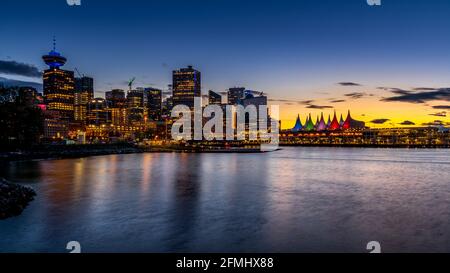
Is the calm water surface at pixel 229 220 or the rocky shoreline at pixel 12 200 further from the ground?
the rocky shoreline at pixel 12 200

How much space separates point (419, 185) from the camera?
1427 inches

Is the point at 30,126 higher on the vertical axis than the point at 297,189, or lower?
higher

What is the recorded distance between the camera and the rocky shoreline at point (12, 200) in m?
19.2

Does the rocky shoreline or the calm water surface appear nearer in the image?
the calm water surface

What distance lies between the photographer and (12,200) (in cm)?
2108

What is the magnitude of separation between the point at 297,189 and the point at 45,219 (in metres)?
21.9

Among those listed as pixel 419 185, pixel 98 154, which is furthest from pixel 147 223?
pixel 98 154

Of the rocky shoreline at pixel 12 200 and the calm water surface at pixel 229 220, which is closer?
the calm water surface at pixel 229 220

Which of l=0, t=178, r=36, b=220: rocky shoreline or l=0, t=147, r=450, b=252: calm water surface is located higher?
l=0, t=178, r=36, b=220: rocky shoreline

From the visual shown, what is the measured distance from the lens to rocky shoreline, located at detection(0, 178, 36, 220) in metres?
19.2

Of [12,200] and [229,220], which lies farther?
[12,200]

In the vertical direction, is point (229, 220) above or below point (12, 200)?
below
